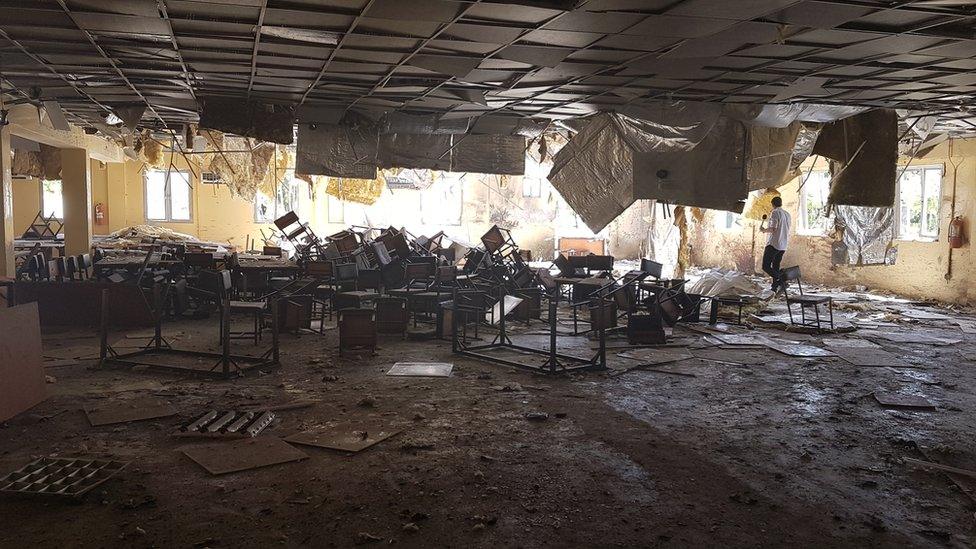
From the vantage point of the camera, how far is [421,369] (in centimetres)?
760

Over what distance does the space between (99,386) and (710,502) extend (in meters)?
5.78

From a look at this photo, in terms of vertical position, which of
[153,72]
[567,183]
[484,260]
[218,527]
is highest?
[153,72]

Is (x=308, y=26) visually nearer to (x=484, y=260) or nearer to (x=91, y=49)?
(x=91, y=49)

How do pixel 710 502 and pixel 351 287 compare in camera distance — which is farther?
pixel 351 287

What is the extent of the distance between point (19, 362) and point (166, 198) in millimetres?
16299

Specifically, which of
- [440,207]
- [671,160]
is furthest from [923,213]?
[440,207]

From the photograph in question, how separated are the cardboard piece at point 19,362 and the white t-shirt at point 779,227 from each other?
35.7 feet

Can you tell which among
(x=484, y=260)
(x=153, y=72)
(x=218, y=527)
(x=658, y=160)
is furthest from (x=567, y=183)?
(x=218, y=527)

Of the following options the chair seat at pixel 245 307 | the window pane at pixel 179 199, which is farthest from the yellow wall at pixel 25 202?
the chair seat at pixel 245 307

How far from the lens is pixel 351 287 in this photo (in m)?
11.9

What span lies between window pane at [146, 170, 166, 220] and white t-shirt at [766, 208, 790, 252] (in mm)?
17096

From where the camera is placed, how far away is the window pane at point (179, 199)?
20.8 metres

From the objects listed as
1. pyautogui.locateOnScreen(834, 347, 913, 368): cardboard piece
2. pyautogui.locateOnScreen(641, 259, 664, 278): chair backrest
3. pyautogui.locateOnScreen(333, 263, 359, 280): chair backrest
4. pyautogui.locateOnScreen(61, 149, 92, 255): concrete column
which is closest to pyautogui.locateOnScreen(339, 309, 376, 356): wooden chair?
pyautogui.locateOnScreen(333, 263, 359, 280): chair backrest

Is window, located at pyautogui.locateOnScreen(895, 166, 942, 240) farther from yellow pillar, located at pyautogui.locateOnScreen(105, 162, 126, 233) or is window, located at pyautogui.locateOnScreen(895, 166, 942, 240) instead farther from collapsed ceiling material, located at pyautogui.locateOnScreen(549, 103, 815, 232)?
yellow pillar, located at pyautogui.locateOnScreen(105, 162, 126, 233)
